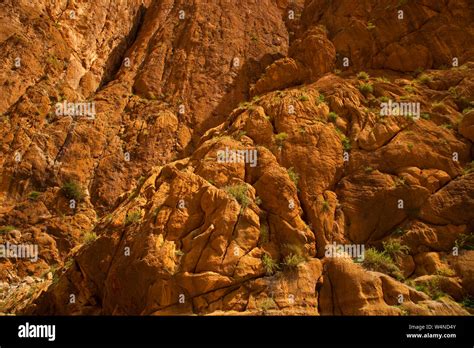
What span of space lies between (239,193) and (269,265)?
2.52 metres

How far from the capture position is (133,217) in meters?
17.5

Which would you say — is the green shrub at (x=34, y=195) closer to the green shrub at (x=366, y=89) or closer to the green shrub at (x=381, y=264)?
the green shrub at (x=366, y=89)

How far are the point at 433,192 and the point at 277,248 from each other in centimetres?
526

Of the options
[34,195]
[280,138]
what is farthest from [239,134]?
[34,195]

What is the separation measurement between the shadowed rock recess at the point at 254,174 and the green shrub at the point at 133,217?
31 cm


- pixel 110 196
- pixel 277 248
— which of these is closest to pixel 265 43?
pixel 110 196

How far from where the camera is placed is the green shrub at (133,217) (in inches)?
685

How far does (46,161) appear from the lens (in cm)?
2519

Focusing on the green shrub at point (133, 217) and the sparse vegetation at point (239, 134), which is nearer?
the green shrub at point (133, 217)

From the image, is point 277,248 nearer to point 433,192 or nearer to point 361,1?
point 433,192

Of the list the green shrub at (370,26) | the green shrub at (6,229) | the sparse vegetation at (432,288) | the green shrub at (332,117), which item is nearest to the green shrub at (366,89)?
the green shrub at (332,117)

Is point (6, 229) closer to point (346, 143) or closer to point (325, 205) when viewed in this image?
point (325, 205)

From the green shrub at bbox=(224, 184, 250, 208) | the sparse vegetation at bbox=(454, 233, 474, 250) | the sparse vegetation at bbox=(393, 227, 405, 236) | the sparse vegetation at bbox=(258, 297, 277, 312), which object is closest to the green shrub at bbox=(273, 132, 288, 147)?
the green shrub at bbox=(224, 184, 250, 208)

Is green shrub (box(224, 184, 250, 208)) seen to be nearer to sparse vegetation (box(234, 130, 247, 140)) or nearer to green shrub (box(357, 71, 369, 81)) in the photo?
sparse vegetation (box(234, 130, 247, 140))
